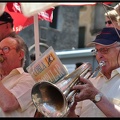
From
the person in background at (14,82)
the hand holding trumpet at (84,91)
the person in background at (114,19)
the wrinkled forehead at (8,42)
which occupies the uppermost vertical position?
the person in background at (114,19)

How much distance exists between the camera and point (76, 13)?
1680 centimetres

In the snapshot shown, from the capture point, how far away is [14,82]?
327 centimetres

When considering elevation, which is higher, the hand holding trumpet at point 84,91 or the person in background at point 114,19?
the person in background at point 114,19

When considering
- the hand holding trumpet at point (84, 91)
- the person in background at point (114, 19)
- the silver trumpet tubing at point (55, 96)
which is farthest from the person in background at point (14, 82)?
the person in background at point (114, 19)

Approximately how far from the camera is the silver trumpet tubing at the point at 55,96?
8.75 ft

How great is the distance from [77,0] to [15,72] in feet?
2.33

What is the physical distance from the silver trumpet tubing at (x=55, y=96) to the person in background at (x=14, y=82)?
1.18 feet

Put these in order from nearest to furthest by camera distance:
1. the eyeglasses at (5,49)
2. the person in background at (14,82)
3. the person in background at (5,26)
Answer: the person in background at (14,82), the eyeglasses at (5,49), the person in background at (5,26)

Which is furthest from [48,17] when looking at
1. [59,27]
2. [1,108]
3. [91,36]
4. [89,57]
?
[91,36]

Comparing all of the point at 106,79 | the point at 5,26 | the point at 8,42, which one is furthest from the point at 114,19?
the point at 5,26

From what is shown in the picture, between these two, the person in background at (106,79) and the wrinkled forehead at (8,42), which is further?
the wrinkled forehead at (8,42)

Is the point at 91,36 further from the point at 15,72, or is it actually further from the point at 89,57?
the point at 15,72

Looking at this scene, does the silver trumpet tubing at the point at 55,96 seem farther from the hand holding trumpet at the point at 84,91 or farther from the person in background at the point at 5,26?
the person in background at the point at 5,26

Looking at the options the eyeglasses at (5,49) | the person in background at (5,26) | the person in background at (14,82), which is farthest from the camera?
the person in background at (5,26)
